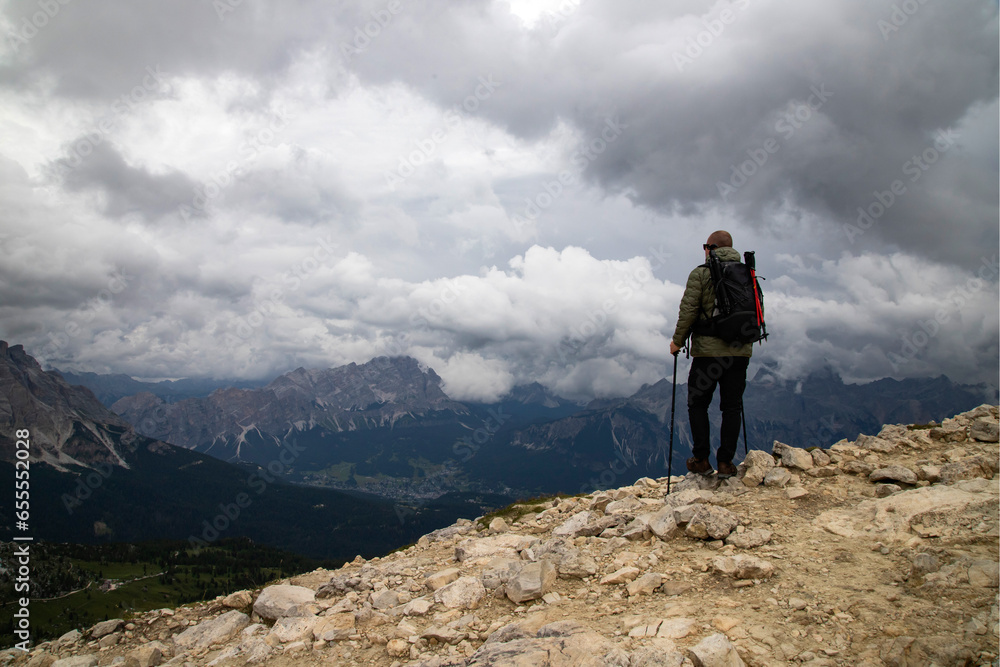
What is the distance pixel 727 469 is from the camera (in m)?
12.2

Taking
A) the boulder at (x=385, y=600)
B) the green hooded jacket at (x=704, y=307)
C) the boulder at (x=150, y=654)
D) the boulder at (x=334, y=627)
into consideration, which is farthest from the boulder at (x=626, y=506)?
the boulder at (x=150, y=654)

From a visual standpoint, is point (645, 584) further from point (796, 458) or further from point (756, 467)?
point (796, 458)

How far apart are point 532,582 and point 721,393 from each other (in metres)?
6.84

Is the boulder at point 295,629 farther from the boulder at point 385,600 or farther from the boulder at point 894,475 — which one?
the boulder at point 894,475

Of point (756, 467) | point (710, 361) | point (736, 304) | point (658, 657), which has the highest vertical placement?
point (736, 304)

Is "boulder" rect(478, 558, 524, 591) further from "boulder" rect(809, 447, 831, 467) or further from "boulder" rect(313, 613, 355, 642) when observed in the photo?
"boulder" rect(809, 447, 831, 467)

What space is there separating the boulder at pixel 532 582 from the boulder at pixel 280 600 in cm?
479

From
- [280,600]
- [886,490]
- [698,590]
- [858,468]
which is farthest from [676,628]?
[280,600]

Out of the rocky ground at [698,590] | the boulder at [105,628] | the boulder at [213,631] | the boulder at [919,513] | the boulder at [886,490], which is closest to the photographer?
the rocky ground at [698,590]

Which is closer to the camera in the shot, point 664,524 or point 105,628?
point 664,524

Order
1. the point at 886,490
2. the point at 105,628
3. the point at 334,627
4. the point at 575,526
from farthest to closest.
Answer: the point at 575,526, the point at 105,628, the point at 886,490, the point at 334,627

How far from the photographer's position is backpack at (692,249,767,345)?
10977 mm

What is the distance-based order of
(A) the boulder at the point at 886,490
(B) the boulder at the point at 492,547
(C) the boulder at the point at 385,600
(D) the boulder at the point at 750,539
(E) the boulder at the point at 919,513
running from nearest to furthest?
(E) the boulder at the point at 919,513 → (D) the boulder at the point at 750,539 → (C) the boulder at the point at 385,600 → (A) the boulder at the point at 886,490 → (B) the boulder at the point at 492,547

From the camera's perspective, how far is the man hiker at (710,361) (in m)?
11.4
